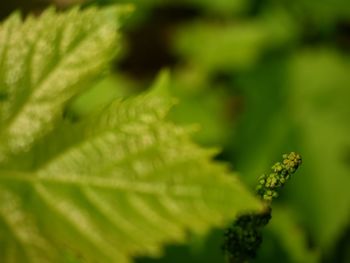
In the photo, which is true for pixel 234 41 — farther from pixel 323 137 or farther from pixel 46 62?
pixel 46 62

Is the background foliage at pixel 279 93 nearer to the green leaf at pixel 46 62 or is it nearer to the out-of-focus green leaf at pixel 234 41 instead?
the out-of-focus green leaf at pixel 234 41

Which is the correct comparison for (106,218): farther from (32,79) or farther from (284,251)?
(284,251)

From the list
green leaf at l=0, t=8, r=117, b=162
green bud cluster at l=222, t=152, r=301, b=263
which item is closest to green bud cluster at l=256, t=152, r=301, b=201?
green bud cluster at l=222, t=152, r=301, b=263

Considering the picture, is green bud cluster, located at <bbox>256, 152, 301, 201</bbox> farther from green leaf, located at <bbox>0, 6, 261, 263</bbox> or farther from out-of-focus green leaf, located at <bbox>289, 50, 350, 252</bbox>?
out-of-focus green leaf, located at <bbox>289, 50, 350, 252</bbox>

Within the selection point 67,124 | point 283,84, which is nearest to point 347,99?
point 283,84

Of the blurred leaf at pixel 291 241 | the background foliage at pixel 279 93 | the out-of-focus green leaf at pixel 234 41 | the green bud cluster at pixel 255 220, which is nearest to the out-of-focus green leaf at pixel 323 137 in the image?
the background foliage at pixel 279 93

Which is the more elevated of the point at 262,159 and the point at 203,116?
the point at 203,116
